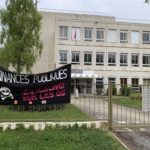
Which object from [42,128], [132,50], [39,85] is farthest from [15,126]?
[132,50]

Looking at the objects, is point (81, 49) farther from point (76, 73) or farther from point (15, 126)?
point (15, 126)

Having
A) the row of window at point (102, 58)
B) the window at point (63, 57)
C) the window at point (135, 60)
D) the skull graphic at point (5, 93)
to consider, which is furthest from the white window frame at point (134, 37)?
the skull graphic at point (5, 93)

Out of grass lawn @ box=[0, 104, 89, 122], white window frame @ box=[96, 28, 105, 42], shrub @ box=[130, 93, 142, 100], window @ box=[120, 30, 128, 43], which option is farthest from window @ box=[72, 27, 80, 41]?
shrub @ box=[130, 93, 142, 100]

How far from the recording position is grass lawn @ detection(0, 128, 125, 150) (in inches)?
470

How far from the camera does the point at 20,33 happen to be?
26562 mm

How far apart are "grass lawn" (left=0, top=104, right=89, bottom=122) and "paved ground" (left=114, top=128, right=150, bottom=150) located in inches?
64.5

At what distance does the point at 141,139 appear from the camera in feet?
44.9

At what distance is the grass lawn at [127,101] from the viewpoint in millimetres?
15742

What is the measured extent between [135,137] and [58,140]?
2687mm

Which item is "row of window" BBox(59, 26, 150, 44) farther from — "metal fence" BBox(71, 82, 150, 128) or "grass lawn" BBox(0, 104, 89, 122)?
"metal fence" BBox(71, 82, 150, 128)

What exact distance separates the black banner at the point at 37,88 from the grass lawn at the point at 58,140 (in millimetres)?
2111

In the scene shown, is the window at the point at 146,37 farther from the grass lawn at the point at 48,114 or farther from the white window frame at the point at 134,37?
the grass lawn at the point at 48,114

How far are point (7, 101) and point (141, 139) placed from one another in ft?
17.7

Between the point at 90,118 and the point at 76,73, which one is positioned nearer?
the point at 90,118
